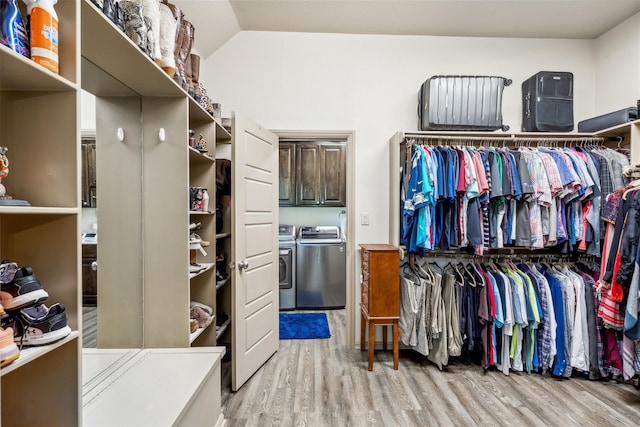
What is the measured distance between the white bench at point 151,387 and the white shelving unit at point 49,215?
276mm

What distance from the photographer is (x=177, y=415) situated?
114cm

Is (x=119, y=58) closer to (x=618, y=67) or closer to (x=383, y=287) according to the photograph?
(x=383, y=287)

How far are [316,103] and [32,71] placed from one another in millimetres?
2141

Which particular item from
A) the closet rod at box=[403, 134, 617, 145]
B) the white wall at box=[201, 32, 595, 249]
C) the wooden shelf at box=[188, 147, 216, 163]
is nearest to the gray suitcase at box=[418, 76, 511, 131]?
the closet rod at box=[403, 134, 617, 145]

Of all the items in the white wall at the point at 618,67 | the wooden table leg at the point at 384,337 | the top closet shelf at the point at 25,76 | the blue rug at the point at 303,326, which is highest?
the white wall at the point at 618,67

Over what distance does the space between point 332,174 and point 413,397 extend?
2.72 meters

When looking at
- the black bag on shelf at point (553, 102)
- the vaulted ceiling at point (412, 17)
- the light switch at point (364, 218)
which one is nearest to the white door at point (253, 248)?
the light switch at point (364, 218)

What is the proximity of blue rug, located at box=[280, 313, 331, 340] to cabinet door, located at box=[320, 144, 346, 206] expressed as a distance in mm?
1458

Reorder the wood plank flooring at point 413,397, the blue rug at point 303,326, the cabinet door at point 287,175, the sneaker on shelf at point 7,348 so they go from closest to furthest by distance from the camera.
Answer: the sneaker on shelf at point 7,348 < the wood plank flooring at point 413,397 < the blue rug at point 303,326 < the cabinet door at point 287,175

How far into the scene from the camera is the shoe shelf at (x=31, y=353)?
0.72m

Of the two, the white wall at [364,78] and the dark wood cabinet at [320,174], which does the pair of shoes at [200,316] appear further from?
the dark wood cabinet at [320,174]

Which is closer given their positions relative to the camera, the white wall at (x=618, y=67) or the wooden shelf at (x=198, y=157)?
the wooden shelf at (x=198, y=157)

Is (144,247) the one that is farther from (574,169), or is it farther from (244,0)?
(574,169)

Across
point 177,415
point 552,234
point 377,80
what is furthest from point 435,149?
point 177,415
